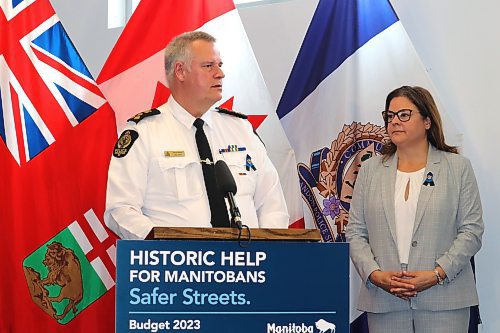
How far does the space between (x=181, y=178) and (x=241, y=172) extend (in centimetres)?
23

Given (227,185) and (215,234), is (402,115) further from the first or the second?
(215,234)

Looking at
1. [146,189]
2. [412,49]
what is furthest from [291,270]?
[412,49]

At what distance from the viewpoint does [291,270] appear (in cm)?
195

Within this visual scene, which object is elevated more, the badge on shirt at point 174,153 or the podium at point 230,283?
the badge on shirt at point 174,153

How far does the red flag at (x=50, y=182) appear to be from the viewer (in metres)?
3.24

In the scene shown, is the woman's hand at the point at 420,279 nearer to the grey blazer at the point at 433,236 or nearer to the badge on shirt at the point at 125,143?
the grey blazer at the point at 433,236

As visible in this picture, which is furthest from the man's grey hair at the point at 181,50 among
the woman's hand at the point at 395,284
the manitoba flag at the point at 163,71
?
the woman's hand at the point at 395,284

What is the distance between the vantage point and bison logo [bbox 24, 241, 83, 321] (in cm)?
323

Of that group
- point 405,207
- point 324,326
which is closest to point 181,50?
point 405,207

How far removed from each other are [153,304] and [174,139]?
1036 mm

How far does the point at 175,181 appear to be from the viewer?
2.73 metres

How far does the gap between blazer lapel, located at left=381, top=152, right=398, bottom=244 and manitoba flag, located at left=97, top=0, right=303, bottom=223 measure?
47 cm

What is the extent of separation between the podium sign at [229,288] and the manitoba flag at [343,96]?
4.55 ft

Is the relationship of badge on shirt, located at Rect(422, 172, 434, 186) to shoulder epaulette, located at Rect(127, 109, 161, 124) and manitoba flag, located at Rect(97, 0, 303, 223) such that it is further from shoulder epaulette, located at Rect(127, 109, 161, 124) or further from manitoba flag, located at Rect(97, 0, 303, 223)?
shoulder epaulette, located at Rect(127, 109, 161, 124)
